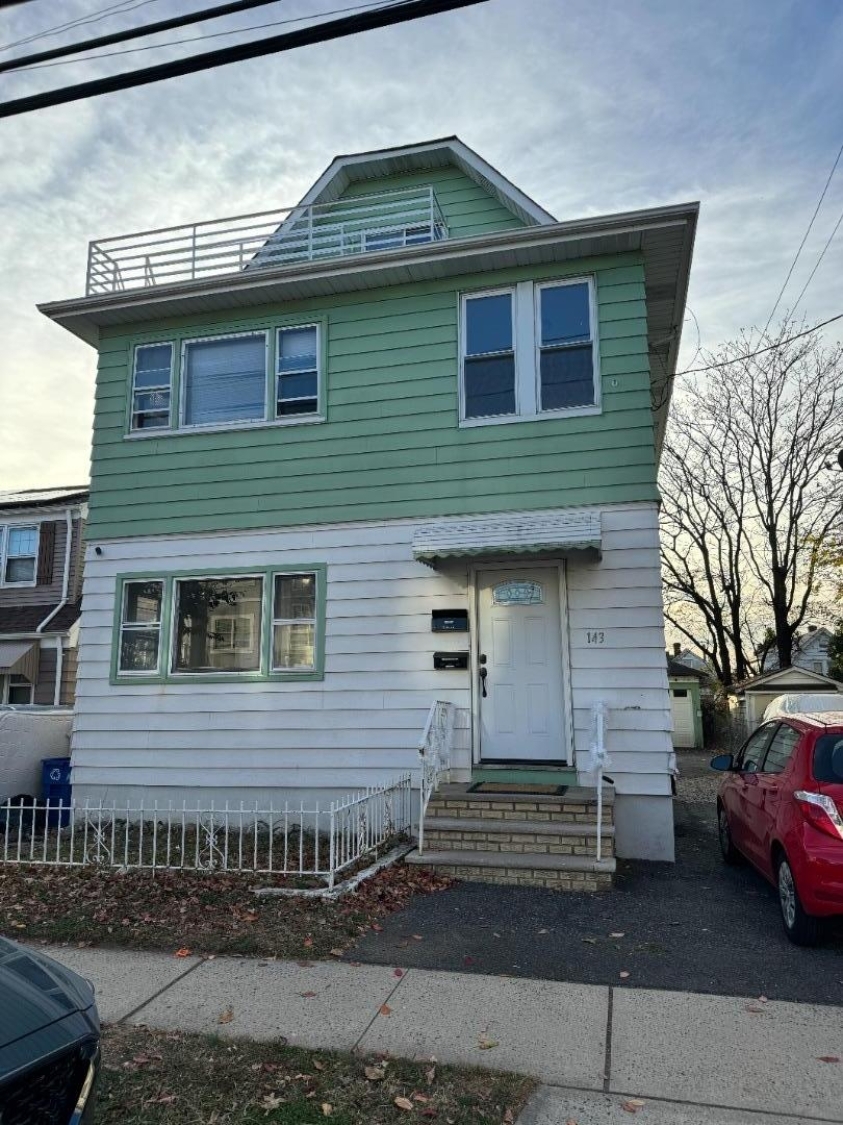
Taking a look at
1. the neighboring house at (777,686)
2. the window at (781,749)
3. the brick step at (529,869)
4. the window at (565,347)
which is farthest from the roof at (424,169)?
the neighboring house at (777,686)

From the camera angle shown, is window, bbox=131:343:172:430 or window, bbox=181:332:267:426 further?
window, bbox=131:343:172:430

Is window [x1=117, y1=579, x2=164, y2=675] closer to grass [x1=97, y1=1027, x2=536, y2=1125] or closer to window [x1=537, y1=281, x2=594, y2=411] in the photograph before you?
window [x1=537, y1=281, x2=594, y2=411]

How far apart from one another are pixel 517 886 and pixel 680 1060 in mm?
3152

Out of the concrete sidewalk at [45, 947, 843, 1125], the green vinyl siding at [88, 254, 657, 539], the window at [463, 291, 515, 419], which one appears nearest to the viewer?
the concrete sidewalk at [45, 947, 843, 1125]

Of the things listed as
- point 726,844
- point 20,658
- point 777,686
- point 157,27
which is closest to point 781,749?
point 726,844

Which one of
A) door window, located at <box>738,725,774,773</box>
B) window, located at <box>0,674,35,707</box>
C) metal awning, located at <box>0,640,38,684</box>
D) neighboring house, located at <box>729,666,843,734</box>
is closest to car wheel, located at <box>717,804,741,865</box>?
door window, located at <box>738,725,774,773</box>

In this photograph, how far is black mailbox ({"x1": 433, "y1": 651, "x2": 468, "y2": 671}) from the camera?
8977 millimetres

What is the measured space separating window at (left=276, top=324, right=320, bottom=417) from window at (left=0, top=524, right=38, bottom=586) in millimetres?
12650

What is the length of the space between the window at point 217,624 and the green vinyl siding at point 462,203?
18.3ft

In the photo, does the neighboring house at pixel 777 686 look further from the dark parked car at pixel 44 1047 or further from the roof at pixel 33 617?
the dark parked car at pixel 44 1047

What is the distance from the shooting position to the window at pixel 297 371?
10.1m

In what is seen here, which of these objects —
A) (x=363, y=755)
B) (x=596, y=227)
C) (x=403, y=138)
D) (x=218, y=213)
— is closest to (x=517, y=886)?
(x=363, y=755)

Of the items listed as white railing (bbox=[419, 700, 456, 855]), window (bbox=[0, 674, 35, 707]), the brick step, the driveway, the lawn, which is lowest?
the driveway

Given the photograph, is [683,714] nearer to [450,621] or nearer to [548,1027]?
[450,621]
